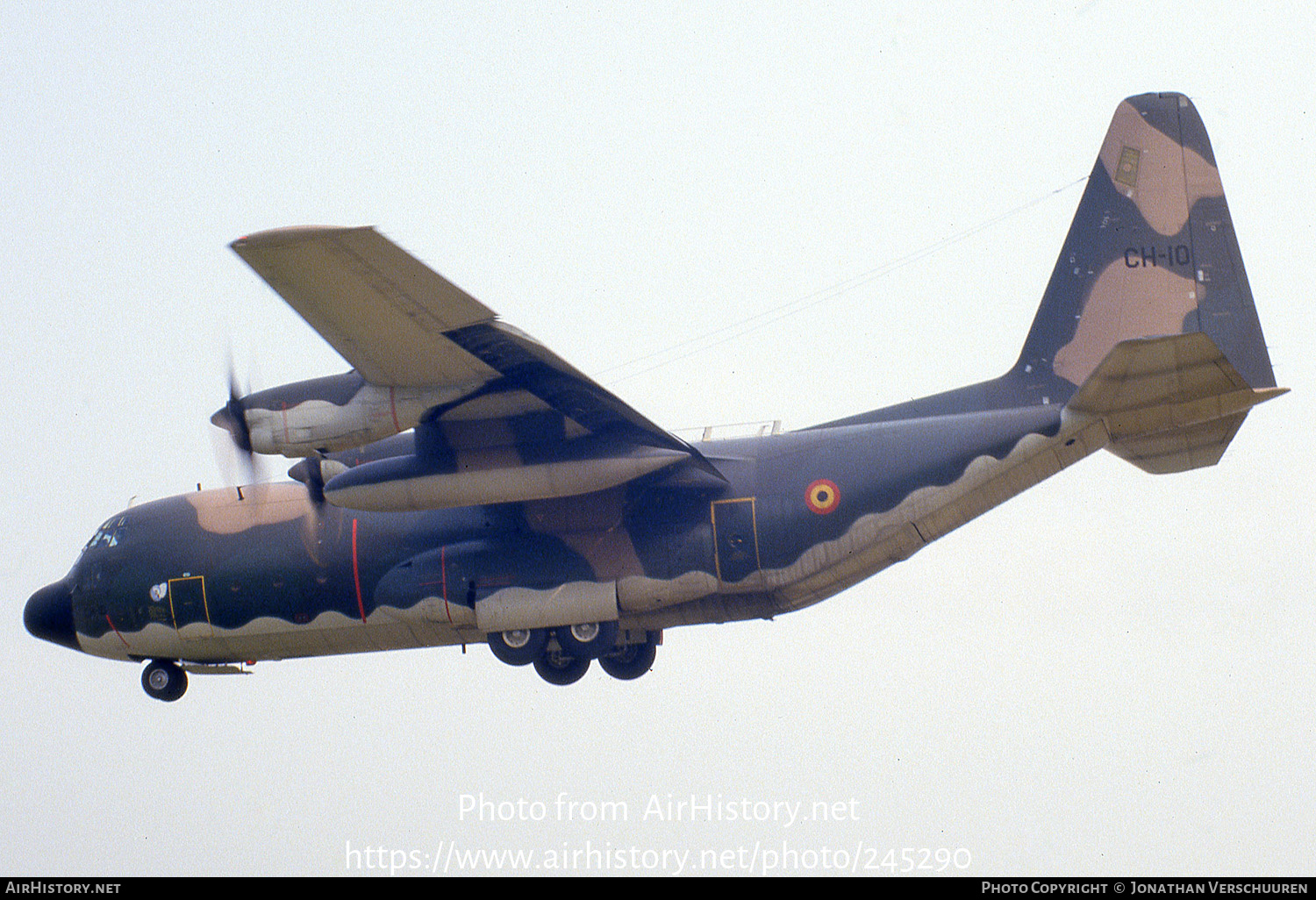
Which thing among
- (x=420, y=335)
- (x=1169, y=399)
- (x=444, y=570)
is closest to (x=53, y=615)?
(x=444, y=570)

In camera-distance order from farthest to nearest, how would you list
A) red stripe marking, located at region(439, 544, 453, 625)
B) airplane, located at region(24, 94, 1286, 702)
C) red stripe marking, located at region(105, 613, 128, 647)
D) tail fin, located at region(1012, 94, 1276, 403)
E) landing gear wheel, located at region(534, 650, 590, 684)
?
red stripe marking, located at region(105, 613, 128, 647) → landing gear wheel, located at region(534, 650, 590, 684) → red stripe marking, located at region(439, 544, 453, 625) → tail fin, located at region(1012, 94, 1276, 403) → airplane, located at region(24, 94, 1286, 702)

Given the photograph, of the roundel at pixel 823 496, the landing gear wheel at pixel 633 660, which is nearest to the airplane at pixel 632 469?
the roundel at pixel 823 496

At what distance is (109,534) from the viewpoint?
22.9 meters

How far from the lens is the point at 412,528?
2125 cm

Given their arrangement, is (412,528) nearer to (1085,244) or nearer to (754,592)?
(754,592)

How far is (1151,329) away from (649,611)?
7.28m

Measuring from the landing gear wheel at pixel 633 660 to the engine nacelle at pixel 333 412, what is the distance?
540 cm

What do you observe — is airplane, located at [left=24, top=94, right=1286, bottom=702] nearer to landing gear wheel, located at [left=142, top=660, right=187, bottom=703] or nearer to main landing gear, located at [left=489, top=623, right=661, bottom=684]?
main landing gear, located at [left=489, top=623, right=661, bottom=684]

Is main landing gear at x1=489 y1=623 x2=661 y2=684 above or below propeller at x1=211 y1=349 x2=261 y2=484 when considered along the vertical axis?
below

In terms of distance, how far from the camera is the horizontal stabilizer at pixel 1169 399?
17.3m

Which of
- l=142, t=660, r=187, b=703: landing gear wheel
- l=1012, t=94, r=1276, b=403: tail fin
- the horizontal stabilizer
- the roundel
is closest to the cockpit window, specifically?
l=142, t=660, r=187, b=703: landing gear wheel

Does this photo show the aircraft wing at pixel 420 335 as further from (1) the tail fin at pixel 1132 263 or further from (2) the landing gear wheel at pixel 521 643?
(1) the tail fin at pixel 1132 263

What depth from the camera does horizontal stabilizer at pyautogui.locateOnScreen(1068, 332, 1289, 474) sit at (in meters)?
17.3

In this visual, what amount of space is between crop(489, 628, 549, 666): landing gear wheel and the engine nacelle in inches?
137
